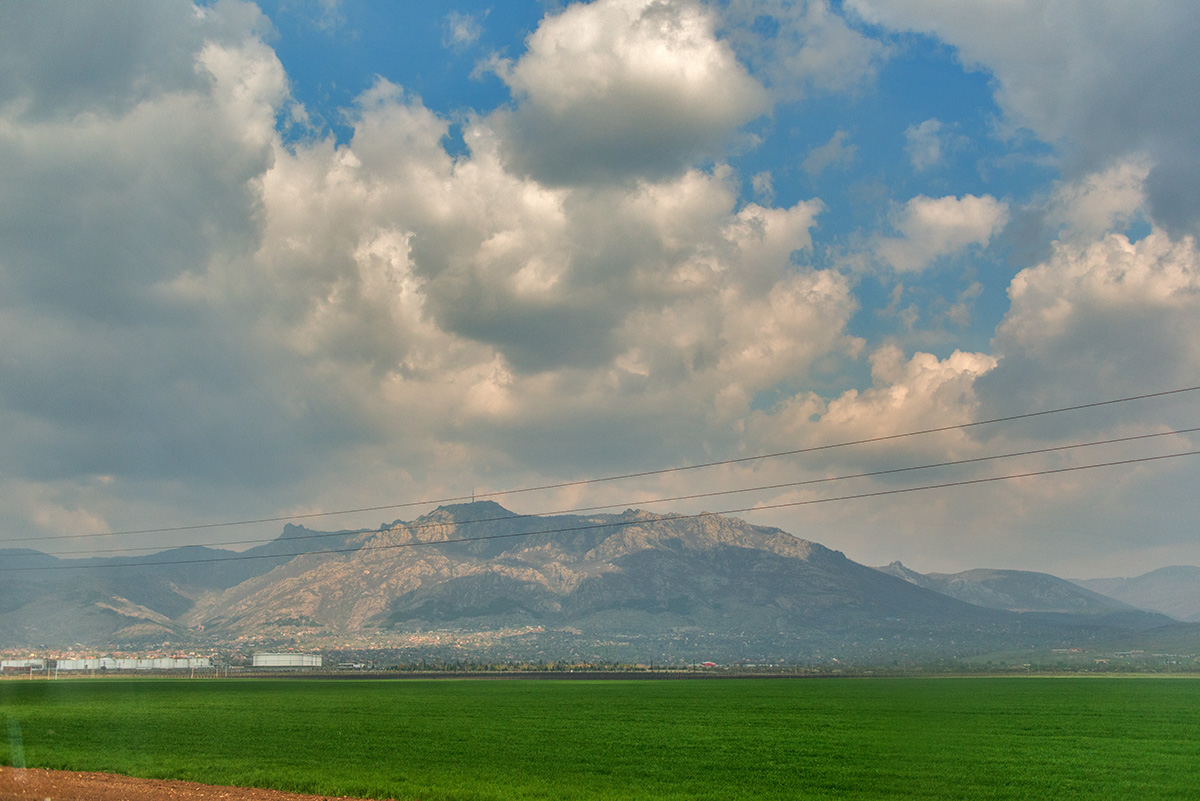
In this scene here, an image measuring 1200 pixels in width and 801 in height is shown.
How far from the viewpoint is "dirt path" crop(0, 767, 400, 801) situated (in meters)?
31.4

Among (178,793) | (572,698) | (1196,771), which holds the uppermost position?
(178,793)

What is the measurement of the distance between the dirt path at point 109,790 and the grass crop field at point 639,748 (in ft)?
5.66

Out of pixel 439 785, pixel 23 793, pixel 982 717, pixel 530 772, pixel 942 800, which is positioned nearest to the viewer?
pixel 23 793

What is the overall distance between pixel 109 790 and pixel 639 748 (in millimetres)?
27945

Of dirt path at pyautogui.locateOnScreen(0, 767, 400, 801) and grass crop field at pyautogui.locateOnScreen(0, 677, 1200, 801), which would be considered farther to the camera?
grass crop field at pyautogui.locateOnScreen(0, 677, 1200, 801)

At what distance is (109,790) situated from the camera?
1318 inches

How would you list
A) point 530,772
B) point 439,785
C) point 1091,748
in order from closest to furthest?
point 439,785, point 530,772, point 1091,748

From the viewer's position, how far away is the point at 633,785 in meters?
36.8

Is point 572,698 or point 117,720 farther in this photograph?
point 572,698

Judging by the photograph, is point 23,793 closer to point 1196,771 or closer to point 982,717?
point 1196,771

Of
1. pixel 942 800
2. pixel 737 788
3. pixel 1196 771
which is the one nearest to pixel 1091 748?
pixel 1196 771

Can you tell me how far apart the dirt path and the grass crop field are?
1.72 metres

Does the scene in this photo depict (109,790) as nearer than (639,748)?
Yes

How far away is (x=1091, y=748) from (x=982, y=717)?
23.4m
